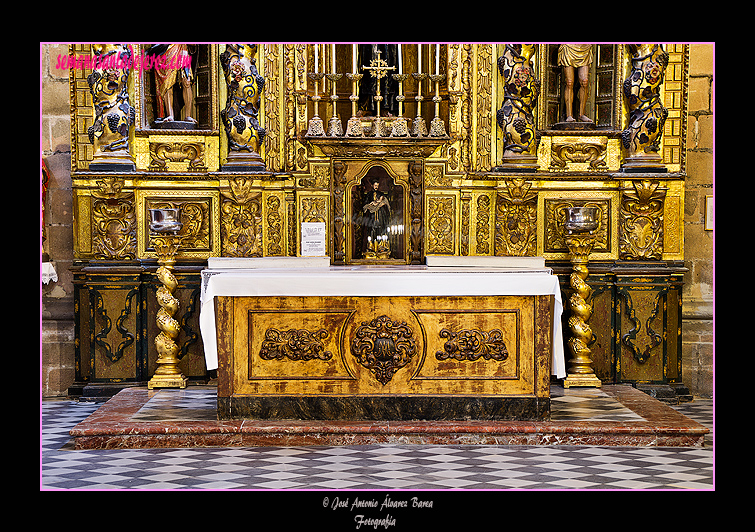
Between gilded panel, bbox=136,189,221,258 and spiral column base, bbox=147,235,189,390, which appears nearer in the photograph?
spiral column base, bbox=147,235,189,390

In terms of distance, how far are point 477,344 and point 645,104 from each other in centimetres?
352

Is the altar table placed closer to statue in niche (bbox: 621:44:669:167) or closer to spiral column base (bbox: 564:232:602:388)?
spiral column base (bbox: 564:232:602:388)

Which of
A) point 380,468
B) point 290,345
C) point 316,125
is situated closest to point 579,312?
point 316,125

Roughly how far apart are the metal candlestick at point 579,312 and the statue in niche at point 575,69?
45.4 inches

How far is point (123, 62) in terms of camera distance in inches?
347

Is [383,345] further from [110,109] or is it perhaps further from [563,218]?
[110,109]

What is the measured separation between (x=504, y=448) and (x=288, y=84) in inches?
168

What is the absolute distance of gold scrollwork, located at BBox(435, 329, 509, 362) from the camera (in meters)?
6.82

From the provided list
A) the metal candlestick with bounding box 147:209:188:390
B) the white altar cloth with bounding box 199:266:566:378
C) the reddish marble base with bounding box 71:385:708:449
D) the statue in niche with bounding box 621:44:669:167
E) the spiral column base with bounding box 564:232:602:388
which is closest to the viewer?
the reddish marble base with bounding box 71:385:708:449

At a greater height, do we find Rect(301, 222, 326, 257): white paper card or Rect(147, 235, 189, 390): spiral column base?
Rect(301, 222, 326, 257): white paper card

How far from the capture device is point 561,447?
662cm

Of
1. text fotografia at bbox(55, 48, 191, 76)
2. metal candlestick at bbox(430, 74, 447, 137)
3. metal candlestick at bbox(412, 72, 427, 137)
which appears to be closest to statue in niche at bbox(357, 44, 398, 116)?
metal candlestick at bbox(412, 72, 427, 137)

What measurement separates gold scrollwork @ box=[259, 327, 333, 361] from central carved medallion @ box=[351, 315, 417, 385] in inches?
11.8

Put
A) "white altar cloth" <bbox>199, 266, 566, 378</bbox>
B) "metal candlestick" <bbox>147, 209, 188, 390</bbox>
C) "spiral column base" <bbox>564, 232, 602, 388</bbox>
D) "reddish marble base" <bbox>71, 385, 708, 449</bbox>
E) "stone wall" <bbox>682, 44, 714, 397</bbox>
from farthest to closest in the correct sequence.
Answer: "stone wall" <bbox>682, 44, 714, 397</bbox>, "spiral column base" <bbox>564, 232, 602, 388</bbox>, "metal candlestick" <bbox>147, 209, 188, 390</bbox>, "white altar cloth" <bbox>199, 266, 566, 378</bbox>, "reddish marble base" <bbox>71, 385, 708, 449</bbox>
